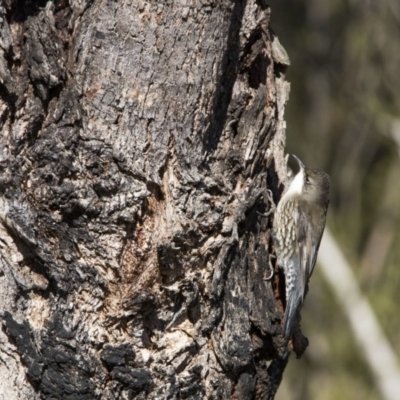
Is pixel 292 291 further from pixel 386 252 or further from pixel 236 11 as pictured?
pixel 386 252

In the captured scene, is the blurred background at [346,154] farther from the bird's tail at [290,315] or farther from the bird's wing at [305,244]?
the bird's tail at [290,315]

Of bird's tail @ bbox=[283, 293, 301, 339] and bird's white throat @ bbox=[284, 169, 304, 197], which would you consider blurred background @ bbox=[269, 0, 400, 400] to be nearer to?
bird's white throat @ bbox=[284, 169, 304, 197]

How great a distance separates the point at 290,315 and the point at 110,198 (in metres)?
1.08

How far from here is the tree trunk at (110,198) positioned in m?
2.69

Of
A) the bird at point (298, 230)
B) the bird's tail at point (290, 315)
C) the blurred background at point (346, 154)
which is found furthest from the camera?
the blurred background at point (346, 154)

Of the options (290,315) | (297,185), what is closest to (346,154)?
(297,185)

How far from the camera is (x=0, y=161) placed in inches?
106

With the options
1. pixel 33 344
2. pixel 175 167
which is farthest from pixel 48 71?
pixel 33 344

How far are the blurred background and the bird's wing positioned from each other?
462 cm

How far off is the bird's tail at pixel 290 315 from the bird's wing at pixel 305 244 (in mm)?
687

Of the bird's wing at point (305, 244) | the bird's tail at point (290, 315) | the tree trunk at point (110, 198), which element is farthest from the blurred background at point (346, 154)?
the tree trunk at point (110, 198)

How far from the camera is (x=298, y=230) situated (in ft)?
15.4

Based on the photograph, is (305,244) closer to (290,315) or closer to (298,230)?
(298,230)

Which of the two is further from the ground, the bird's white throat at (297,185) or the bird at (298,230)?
the bird's white throat at (297,185)
